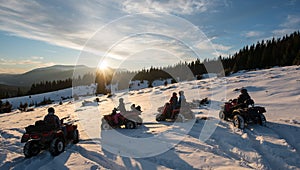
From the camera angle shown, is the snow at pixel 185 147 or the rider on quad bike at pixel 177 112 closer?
the snow at pixel 185 147

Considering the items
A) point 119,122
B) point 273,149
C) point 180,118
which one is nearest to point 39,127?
point 119,122

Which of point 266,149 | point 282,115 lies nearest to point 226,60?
point 282,115

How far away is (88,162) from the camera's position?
247 inches

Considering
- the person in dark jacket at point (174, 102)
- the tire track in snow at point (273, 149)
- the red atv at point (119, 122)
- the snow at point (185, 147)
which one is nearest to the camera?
the tire track in snow at point (273, 149)

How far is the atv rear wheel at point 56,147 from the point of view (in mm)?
7133

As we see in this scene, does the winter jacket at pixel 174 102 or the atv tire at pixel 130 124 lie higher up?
the winter jacket at pixel 174 102

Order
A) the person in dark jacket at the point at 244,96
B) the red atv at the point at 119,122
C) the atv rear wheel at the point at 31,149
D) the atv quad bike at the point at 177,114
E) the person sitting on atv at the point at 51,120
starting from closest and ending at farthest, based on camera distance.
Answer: the atv rear wheel at the point at 31,149 < the person sitting on atv at the point at 51,120 < the person in dark jacket at the point at 244,96 < the red atv at the point at 119,122 < the atv quad bike at the point at 177,114

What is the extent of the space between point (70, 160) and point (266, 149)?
6.20 metres

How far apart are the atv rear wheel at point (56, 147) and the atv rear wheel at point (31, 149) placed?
70 centimetres

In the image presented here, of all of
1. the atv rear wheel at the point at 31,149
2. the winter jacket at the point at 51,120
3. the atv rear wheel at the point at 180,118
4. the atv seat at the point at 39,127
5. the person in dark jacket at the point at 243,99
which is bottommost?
the atv rear wheel at the point at 31,149

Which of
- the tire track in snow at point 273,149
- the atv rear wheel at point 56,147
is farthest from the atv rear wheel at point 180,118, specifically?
the atv rear wheel at point 56,147

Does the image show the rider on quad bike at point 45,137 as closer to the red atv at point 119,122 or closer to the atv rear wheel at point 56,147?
the atv rear wheel at point 56,147

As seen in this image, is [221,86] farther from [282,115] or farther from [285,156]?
[285,156]

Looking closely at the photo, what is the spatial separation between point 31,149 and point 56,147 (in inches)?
34.0
